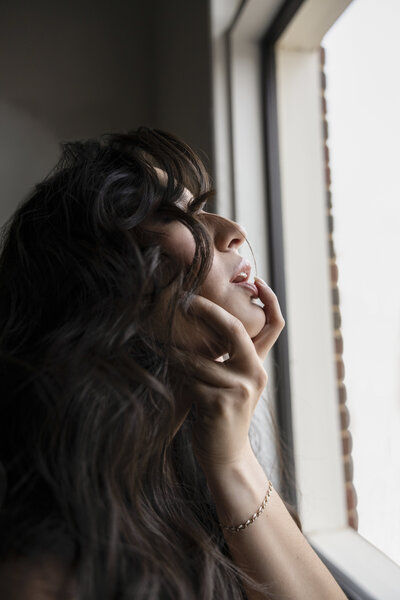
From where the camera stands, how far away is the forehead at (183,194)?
0.67 meters

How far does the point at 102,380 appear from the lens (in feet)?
1.70

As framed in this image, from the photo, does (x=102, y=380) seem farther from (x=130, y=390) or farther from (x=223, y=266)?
(x=223, y=266)

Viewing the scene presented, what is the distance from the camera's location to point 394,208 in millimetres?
836

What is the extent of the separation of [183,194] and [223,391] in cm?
29

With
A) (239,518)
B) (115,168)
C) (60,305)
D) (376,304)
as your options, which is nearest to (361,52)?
(376,304)

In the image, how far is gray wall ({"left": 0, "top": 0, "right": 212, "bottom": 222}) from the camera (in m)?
1.62

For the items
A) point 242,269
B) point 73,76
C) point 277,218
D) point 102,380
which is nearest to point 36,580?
point 102,380

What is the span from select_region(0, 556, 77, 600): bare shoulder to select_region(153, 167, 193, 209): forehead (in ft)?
1.53

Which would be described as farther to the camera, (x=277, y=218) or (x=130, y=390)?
(x=277, y=218)

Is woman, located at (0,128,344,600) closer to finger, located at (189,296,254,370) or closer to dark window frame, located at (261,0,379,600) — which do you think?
finger, located at (189,296,254,370)

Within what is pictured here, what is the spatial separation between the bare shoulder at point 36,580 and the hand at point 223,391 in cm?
22

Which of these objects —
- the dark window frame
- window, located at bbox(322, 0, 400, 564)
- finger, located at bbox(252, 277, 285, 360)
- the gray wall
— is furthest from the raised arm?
the gray wall

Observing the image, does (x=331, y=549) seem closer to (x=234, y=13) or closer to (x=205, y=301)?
(x=205, y=301)

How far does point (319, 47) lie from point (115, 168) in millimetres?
792
